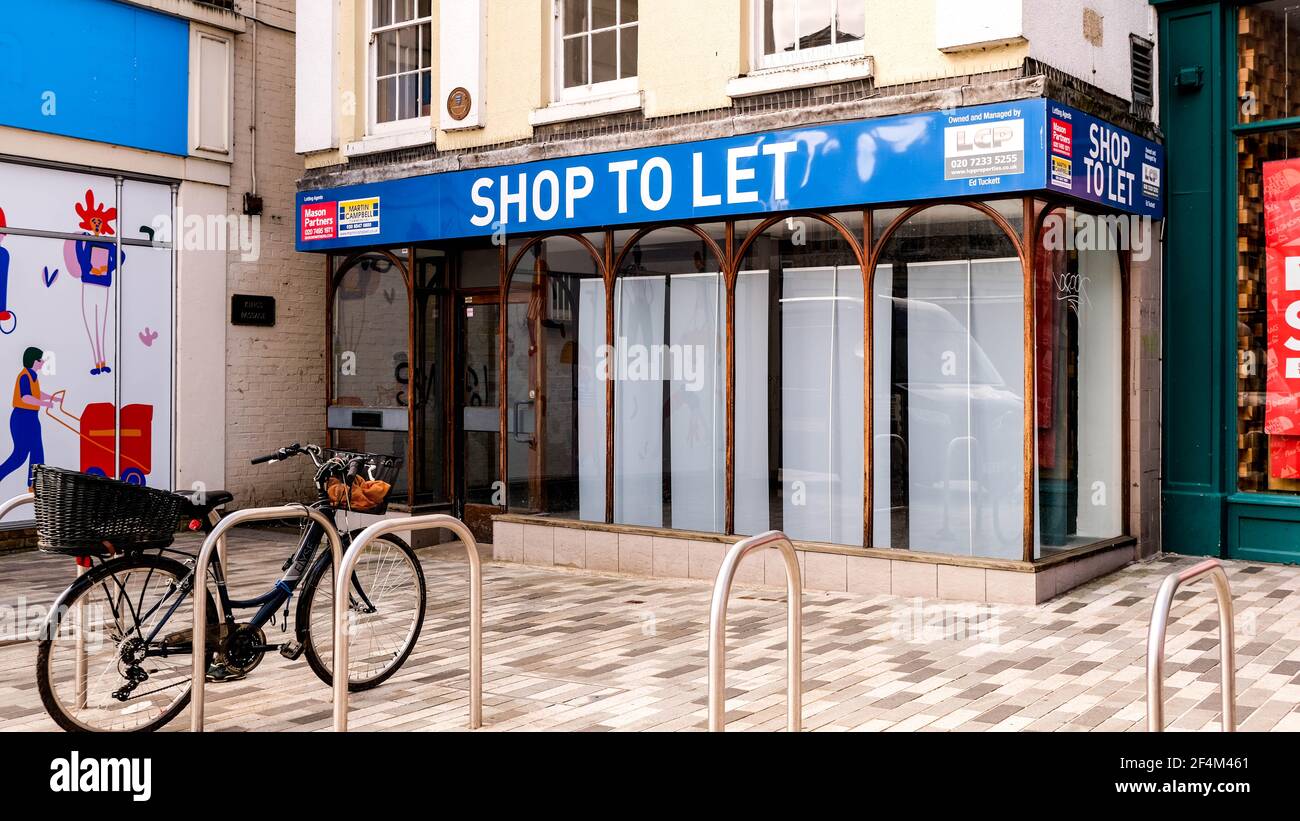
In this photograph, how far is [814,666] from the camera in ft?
21.2

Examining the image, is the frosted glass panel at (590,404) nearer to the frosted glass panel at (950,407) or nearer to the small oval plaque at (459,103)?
the small oval plaque at (459,103)

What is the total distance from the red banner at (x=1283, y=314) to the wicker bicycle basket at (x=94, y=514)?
791cm

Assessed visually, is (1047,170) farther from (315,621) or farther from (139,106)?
(139,106)

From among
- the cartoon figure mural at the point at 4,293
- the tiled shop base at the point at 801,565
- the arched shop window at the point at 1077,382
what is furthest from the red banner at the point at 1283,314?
the cartoon figure mural at the point at 4,293

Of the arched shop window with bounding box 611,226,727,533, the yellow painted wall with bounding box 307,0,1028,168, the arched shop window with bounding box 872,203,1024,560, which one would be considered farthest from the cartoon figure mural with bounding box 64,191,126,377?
the arched shop window with bounding box 872,203,1024,560

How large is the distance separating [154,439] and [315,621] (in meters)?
6.63

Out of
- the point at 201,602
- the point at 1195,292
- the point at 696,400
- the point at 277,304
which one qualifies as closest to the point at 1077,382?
the point at 1195,292

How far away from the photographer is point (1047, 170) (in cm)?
753

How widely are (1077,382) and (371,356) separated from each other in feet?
21.3

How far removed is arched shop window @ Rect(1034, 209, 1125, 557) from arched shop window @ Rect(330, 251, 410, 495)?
5770 mm

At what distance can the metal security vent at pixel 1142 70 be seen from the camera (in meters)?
9.16

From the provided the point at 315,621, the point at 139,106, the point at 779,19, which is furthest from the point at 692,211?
the point at 139,106

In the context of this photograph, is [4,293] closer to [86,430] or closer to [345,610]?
[86,430]

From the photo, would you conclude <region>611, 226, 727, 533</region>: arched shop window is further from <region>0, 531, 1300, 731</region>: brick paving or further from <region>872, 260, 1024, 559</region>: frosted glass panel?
<region>872, 260, 1024, 559</region>: frosted glass panel
